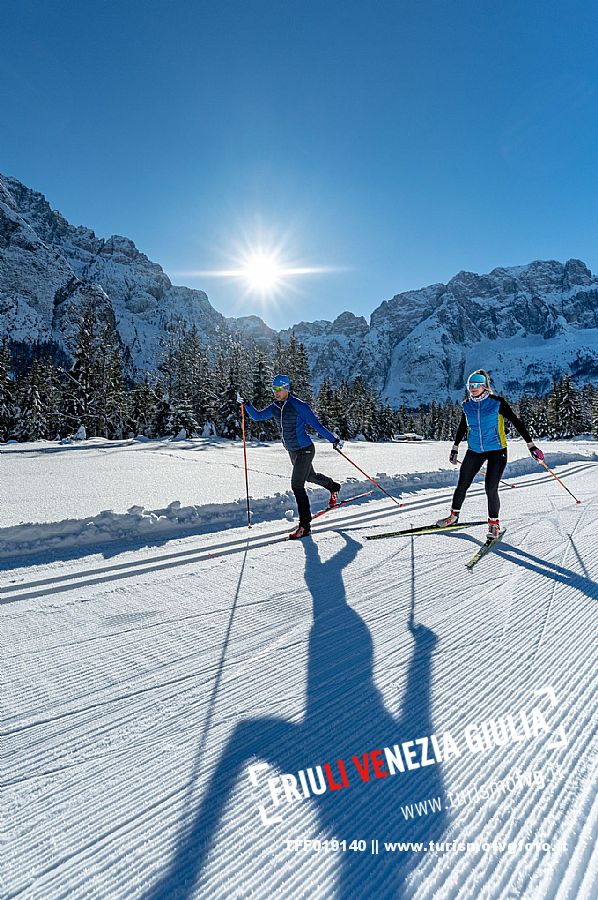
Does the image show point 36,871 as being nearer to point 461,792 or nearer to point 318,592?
point 461,792

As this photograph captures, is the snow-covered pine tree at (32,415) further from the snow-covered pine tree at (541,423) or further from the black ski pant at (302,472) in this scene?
the snow-covered pine tree at (541,423)

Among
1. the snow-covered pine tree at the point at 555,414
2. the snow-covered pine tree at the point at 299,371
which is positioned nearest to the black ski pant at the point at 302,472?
the snow-covered pine tree at the point at 299,371

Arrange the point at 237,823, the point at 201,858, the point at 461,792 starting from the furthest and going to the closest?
the point at 461,792 < the point at 237,823 < the point at 201,858

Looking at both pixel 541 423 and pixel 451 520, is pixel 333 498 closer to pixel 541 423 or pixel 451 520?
pixel 451 520

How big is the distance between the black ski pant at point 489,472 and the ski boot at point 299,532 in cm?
201

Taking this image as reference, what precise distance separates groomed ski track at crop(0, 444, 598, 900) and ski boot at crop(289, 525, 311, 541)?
113 cm

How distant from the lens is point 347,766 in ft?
5.92

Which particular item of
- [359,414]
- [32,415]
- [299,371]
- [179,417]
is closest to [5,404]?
[32,415]

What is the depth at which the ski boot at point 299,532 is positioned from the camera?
5.30 metres

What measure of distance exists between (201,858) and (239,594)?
6.89 feet

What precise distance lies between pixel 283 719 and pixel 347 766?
1.27 ft

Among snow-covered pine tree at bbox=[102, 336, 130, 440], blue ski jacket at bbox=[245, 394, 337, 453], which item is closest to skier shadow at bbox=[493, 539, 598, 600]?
blue ski jacket at bbox=[245, 394, 337, 453]

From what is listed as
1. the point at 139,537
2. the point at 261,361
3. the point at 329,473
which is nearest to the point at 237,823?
the point at 139,537

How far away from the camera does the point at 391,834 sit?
1.51m
